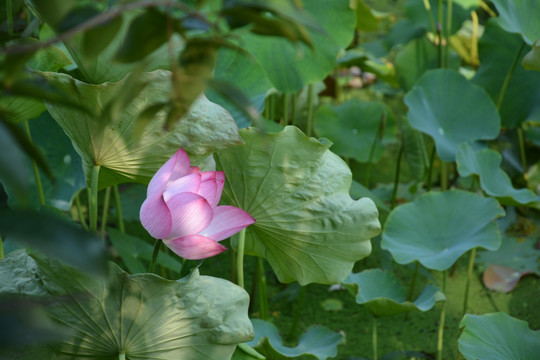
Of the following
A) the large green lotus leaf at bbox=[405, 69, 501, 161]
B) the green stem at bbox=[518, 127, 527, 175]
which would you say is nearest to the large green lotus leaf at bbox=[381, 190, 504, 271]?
the large green lotus leaf at bbox=[405, 69, 501, 161]

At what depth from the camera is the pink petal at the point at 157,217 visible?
593 millimetres

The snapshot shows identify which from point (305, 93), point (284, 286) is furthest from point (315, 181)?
point (305, 93)

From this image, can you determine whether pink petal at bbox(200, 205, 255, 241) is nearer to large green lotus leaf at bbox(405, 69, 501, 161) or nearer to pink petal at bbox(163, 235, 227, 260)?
pink petal at bbox(163, 235, 227, 260)

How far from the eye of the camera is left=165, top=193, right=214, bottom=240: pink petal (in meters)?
0.59

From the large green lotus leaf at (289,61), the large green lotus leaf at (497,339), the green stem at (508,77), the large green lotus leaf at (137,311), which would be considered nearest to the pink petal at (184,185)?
the large green lotus leaf at (137,311)

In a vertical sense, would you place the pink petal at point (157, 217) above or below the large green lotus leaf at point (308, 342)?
above

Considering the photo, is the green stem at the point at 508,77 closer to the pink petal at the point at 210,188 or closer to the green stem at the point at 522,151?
the green stem at the point at 522,151

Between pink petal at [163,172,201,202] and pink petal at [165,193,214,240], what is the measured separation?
0.01 metres

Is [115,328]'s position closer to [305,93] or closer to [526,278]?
[526,278]

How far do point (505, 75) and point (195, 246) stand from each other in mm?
1529

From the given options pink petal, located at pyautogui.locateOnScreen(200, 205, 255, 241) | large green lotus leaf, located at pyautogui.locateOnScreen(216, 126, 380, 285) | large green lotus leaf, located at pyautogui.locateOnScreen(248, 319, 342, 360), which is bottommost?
large green lotus leaf, located at pyautogui.locateOnScreen(248, 319, 342, 360)

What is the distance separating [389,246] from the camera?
1277mm

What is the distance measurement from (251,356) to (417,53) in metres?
1.43

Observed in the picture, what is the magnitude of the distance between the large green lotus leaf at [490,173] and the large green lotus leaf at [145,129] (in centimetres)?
81
